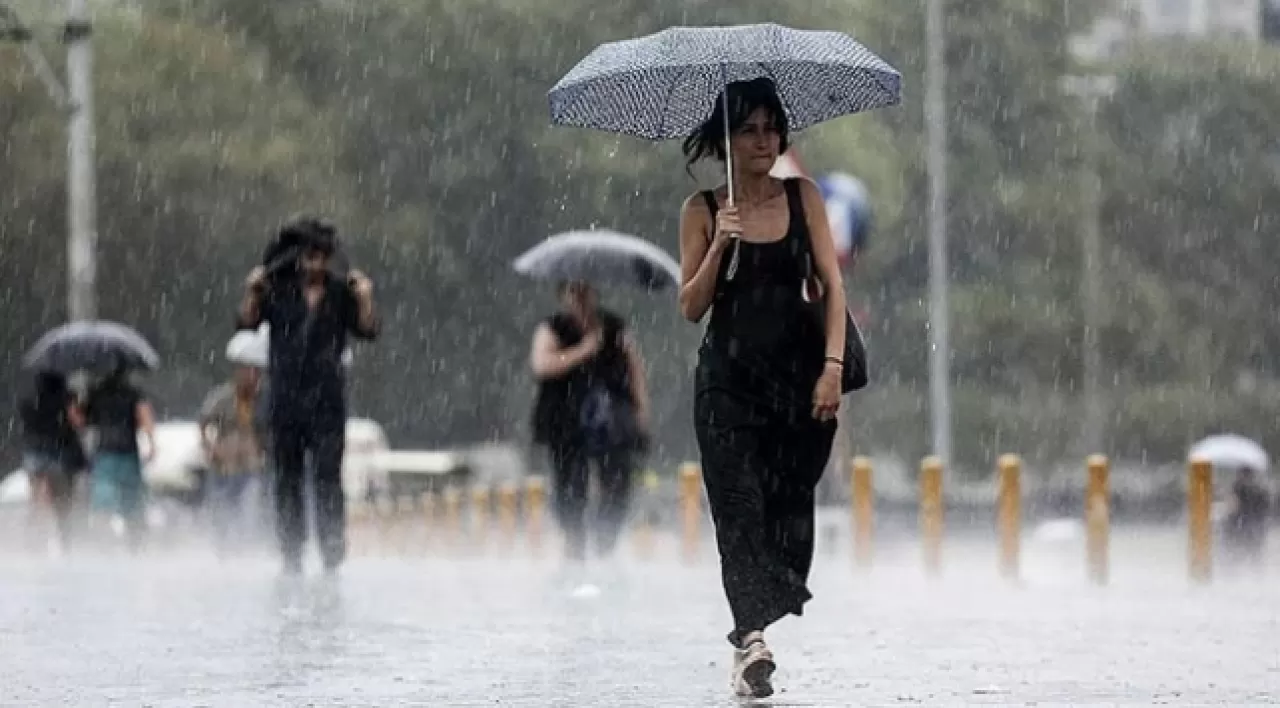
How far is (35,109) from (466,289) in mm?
8002

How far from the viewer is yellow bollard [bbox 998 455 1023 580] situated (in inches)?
773

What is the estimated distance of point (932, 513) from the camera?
20.9 meters

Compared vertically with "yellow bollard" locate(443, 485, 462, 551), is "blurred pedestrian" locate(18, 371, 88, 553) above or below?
above

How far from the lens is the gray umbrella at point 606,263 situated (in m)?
17.6

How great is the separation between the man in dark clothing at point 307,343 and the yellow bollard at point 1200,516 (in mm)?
5127

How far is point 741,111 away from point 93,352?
58.3 feet

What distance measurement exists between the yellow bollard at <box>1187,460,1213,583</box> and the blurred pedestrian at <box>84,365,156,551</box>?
8.27 m

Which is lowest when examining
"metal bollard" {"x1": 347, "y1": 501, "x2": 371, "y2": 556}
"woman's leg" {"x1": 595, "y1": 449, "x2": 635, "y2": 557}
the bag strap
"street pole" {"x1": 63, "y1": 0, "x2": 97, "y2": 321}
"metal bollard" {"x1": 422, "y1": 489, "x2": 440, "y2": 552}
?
"metal bollard" {"x1": 347, "y1": 501, "x2": 371, "y2": 556}

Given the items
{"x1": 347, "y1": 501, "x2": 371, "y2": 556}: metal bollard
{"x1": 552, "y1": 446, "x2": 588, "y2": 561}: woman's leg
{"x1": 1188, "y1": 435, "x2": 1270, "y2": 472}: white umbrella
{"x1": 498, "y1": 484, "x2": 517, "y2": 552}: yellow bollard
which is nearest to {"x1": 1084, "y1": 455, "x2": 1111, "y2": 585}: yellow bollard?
{"x1": 552, "y1": 446, "x2": 588, "y2": 561}: woman's leg

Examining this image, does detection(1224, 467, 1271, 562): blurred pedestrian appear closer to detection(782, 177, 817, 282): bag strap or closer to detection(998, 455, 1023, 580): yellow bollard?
detection(998, 455, 1023, 580): yellow bollard

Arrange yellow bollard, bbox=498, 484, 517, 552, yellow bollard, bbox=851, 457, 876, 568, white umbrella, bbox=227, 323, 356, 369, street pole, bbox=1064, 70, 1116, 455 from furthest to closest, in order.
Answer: street pole, bbox=1064, 70, 1116, 455 < yellow bollard, bbox=498, 484, 517, 552 < white umbrella, bbox=227, 323, 356, 369 < yellow bollard, bbox=851, 457, 876, 568

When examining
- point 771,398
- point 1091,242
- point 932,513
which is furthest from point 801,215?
point 1091,242

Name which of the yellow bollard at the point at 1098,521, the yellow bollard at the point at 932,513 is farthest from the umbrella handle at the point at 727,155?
the yellow bollard at the point at 932,513

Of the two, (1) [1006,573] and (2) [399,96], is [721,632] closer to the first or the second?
(1) [1006,573]
